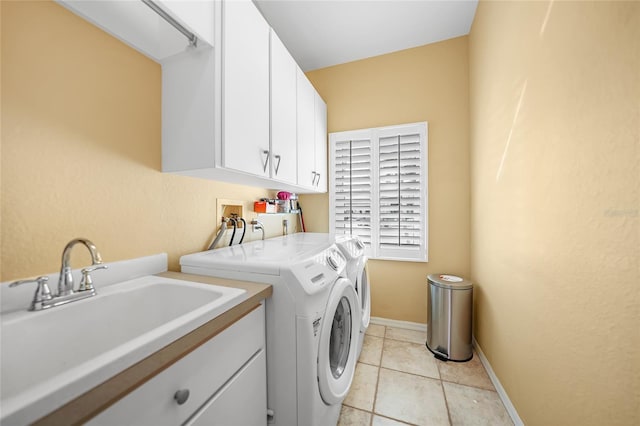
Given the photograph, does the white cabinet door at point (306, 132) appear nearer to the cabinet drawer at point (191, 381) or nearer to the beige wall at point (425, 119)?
the beige wall at point (425, 119)

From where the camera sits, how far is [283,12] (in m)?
1.88

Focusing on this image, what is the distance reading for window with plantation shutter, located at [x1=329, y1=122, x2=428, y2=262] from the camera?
2.32 m

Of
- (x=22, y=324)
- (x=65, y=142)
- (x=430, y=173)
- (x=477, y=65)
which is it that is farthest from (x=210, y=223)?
(x=477, y=65)

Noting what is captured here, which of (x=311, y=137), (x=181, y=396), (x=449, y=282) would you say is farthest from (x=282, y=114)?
(x=449, y=282)

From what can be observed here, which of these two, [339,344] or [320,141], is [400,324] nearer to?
[339,344]

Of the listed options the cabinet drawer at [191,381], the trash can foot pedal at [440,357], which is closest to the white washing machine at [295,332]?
the cabinet drawer at [191,381]

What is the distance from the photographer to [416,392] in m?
1.54

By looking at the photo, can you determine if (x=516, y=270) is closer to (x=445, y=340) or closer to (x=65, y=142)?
(x=445, y=340)

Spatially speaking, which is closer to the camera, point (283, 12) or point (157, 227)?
point (157, 227)

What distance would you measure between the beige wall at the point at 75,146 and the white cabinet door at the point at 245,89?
1.33 feet

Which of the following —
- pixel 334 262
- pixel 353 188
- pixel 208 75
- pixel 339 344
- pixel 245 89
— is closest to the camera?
pixel 208 75

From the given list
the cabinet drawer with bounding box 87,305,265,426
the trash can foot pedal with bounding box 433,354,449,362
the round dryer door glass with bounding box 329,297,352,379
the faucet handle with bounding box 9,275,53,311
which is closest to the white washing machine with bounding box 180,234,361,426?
the cabinet drawer with bounding box 87,305,265,426

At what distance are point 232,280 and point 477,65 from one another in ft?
8.03

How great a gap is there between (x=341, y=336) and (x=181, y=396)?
102 cm
